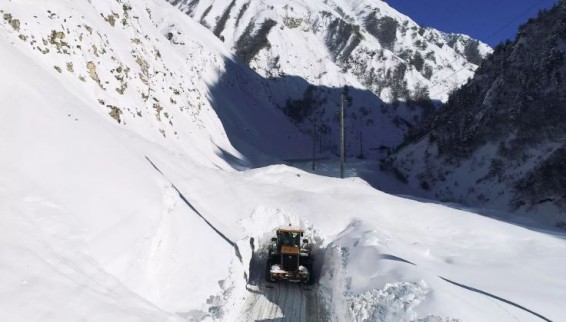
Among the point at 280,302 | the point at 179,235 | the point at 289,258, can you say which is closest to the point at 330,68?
the point at 289,258

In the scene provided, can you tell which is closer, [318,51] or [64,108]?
[64,108]

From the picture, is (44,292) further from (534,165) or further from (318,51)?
(318,51)

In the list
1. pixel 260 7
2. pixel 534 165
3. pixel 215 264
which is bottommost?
pixel 215 264

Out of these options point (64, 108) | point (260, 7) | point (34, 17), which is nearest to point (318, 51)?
point (260, 7)

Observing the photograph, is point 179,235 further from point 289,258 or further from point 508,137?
point 508,137

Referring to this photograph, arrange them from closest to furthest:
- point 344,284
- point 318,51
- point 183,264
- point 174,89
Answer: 1. point 183,264
2. point 344,284
3. point 174,89
4. point 318,51

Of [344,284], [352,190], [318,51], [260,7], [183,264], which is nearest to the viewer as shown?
[183,264]

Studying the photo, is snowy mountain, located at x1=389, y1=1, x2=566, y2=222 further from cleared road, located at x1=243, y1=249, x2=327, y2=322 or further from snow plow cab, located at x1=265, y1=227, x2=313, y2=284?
cleared road, located at x1=243, y1=249, x2=327, y2=322

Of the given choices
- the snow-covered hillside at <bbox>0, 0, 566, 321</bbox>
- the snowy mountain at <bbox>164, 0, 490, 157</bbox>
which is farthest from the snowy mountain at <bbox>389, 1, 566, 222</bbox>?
the snowy mountain at <bbox>164, 0, 490, 157</bbox>
